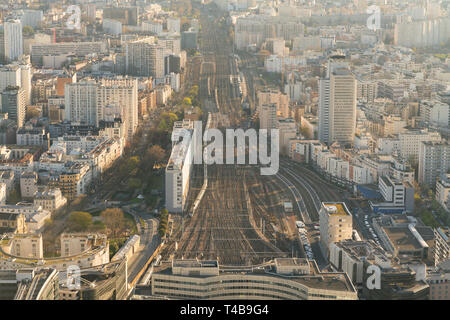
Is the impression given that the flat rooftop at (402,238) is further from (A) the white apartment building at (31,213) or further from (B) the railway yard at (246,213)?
(A) the white apartment building at (31,213)

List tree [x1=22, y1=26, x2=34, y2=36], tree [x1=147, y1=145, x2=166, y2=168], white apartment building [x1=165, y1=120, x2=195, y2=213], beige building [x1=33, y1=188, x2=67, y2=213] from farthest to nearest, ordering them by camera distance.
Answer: tree [x1=22, y1=26, x2=34, y2=36], tree [x1=147, y1=145, x2=166, y2=168], white apartment building [x1=165, y1=120, x2=195, y2=213], beige building [x1=33, y1=188, x2=67, y2=213]

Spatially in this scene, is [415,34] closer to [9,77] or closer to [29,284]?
[9,77]

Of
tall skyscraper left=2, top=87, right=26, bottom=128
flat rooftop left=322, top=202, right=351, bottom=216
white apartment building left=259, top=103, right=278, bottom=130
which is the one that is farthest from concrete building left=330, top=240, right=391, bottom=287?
tall skyscraper left=2, top=87, right=26, bottom=128

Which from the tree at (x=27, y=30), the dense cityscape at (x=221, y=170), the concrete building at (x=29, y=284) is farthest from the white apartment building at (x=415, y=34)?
the concrete building at (x=29, y=284)

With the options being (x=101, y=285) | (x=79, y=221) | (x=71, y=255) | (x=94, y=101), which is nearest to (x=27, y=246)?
(x=71, y=255)

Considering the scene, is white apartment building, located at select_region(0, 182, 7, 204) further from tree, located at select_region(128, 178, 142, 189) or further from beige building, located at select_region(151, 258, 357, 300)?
beige building, located at select_region(151, 258, 357, 300)

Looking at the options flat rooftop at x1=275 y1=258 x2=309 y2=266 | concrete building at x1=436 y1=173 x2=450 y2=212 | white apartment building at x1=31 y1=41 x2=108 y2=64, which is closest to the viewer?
flat rooftop at x1=275 y1=258 x2=309 y2=266
